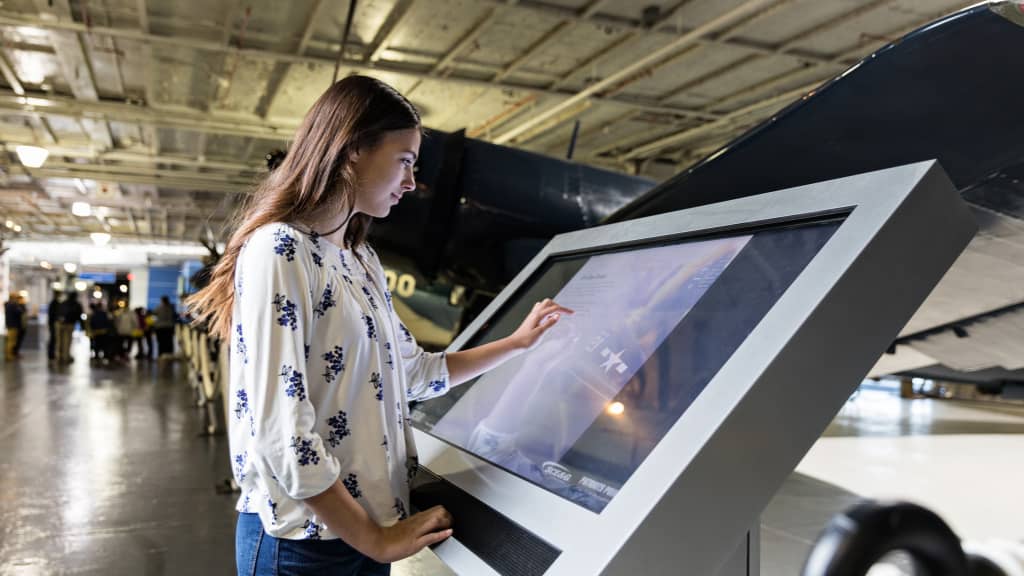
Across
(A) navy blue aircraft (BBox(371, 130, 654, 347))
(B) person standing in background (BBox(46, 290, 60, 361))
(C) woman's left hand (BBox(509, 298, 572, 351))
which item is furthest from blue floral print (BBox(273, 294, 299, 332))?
(B) person standing in background (BBox(46, 290, 60, 361))

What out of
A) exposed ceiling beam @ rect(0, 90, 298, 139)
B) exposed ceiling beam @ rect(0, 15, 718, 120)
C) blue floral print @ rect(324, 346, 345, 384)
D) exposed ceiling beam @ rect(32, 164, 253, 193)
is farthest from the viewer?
exposed ceiling beam @ rect(32, 164, 253, 193)

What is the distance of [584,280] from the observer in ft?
4.56

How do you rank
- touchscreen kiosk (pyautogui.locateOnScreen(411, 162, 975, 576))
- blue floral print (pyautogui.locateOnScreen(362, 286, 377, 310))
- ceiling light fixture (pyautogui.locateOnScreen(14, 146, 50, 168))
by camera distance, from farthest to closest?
ceiling light fixture (pyautogui.locateOnScreen(14, 146, 50, 168))
blue floral print (pyautogui.locateOnScreen(362, 286, 377, 310))
touchscreen kiosk (pyautogui.locateOnScreen(411, 162, 975, 576))

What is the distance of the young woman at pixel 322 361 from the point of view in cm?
94

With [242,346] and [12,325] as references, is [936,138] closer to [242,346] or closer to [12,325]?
[242,346]

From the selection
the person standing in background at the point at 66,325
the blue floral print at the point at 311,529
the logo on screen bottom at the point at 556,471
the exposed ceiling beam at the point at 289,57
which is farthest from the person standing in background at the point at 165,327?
the logo on screen bottom at the point at 556,471

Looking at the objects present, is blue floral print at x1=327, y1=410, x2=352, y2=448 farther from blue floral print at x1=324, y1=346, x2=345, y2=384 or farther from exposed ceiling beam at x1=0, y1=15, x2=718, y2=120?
exposed ceiling beam at x1=0, y1=15, x2=718, y2=120

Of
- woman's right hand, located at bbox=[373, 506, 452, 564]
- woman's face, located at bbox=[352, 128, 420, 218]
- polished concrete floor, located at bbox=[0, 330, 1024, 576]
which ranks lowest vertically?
polished concrete floor, located at bbox=[0, 330, 1024, 576]

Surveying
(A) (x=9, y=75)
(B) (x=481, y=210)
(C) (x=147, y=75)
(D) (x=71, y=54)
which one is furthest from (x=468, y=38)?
(A) (x=9, y=75)

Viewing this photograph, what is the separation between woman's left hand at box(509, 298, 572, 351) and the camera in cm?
133

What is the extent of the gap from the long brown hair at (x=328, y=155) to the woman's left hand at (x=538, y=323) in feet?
1.31

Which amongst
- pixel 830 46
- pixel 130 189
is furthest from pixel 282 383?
pixel 130 189

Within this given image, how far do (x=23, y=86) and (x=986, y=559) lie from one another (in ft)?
33.8

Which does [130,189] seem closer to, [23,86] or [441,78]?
[23,86]
